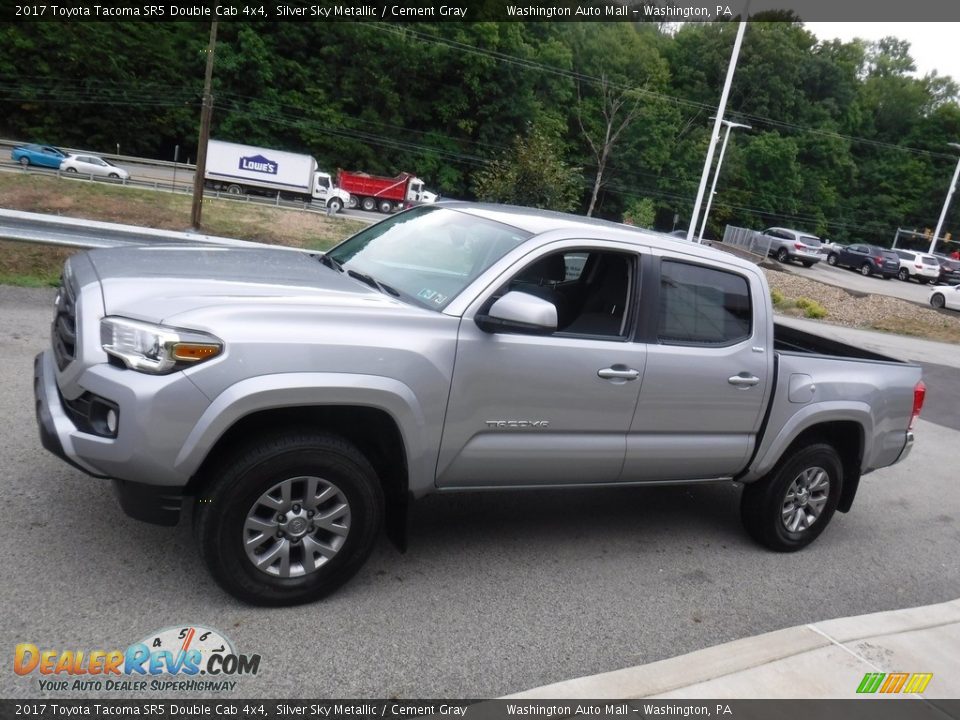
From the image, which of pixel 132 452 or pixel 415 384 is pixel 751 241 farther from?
pixel 132 452

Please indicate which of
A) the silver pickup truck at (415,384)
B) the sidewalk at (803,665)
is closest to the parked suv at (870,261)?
the silver pickup truck at (415,384)

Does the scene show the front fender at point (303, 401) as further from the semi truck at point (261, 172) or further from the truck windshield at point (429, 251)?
the semi truck at point (261, 172)

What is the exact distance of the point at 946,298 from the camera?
28.5 metres

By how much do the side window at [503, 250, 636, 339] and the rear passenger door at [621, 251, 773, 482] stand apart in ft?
0.45

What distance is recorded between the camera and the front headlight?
10.4 ft

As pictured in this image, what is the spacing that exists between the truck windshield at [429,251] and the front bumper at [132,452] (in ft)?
4.44

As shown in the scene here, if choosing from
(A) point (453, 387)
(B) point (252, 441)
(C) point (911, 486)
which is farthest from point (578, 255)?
(C) point (911, 486)

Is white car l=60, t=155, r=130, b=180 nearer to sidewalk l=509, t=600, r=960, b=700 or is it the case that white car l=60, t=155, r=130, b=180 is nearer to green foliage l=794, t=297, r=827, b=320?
green foliage l=794, t=297, r=827, b=320

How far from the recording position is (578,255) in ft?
14.7

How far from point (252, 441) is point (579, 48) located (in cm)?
7396

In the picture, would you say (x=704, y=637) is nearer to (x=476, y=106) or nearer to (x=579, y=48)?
(x=476, y=106)

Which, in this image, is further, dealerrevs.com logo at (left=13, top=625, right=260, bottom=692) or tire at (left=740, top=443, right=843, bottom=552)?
tire at (left=740, top=443, right=843, bottom=552)

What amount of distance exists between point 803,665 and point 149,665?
288cm

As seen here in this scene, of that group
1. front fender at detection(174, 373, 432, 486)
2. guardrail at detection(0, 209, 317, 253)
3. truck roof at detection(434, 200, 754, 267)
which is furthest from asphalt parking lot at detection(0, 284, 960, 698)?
guardrail at detection(0, 209, 317, 253)
